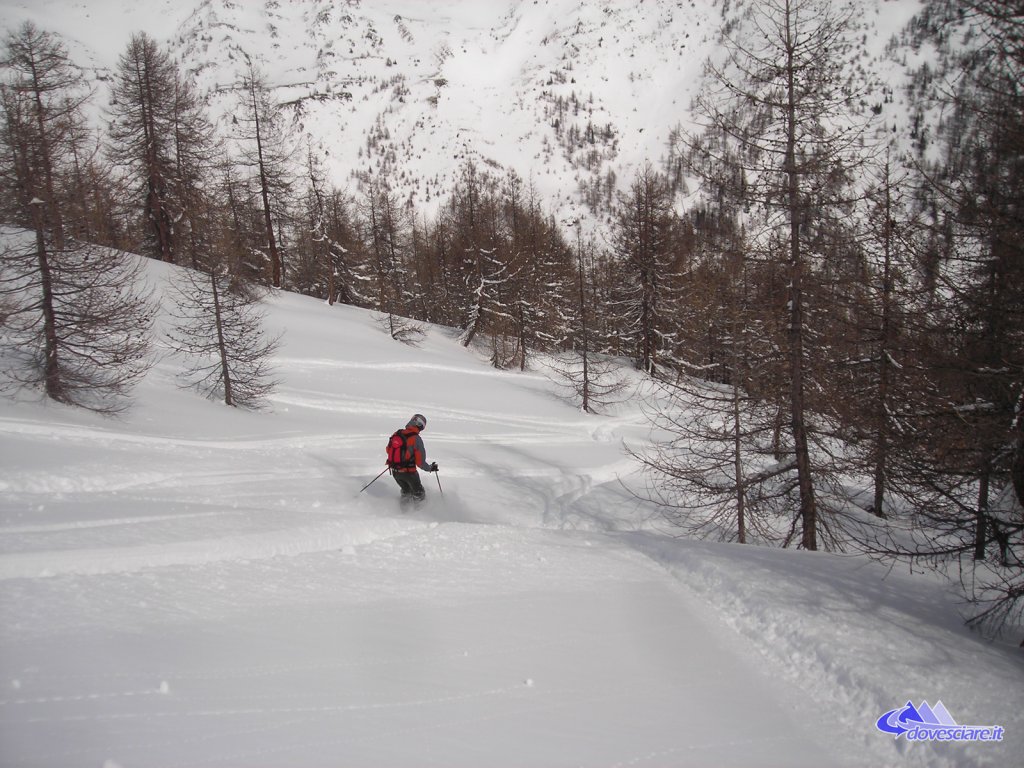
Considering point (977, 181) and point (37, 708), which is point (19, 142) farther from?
point (977, 181)

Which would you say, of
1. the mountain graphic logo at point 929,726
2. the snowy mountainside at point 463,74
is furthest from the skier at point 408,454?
the snowy mountainside at point 463,74

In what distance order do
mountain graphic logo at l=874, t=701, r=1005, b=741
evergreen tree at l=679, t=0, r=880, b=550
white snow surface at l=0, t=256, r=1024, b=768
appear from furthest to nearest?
1. evergreen tree at l=679, t=0, r=880, b=550
2. mountain graphic logo at l=874, t=701, r=1005, b=741
3. white snow surface at l=0, t=256, r=1024, b=768

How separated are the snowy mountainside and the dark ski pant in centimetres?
10305

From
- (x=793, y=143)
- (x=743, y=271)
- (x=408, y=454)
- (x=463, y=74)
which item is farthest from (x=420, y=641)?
(x=463, y=74)

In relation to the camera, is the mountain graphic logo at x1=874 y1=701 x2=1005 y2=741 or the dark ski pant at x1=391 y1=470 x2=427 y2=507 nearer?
the mountain graphic logo at x1=874 y1=701 x2=1005 y2=741

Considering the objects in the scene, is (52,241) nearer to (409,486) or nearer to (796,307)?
(409,486)

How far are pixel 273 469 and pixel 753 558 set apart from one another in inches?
376

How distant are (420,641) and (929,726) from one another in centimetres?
397

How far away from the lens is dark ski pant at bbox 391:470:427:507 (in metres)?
9.60

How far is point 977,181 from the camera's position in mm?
5277

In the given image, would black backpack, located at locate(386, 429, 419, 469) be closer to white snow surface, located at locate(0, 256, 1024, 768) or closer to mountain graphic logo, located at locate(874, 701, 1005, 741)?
white snow surface, located at locate(0, 256, 1024, 768)

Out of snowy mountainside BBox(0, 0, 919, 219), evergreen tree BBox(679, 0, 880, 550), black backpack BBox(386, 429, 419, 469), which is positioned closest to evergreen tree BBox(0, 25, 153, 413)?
black backpack BBox(386, 429, 419, 469)

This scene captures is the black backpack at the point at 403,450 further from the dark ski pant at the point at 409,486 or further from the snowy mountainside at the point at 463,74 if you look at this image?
the snowy mountainside at the point at 463,74

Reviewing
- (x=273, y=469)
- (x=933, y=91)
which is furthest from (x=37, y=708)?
(x=933, y=91)
